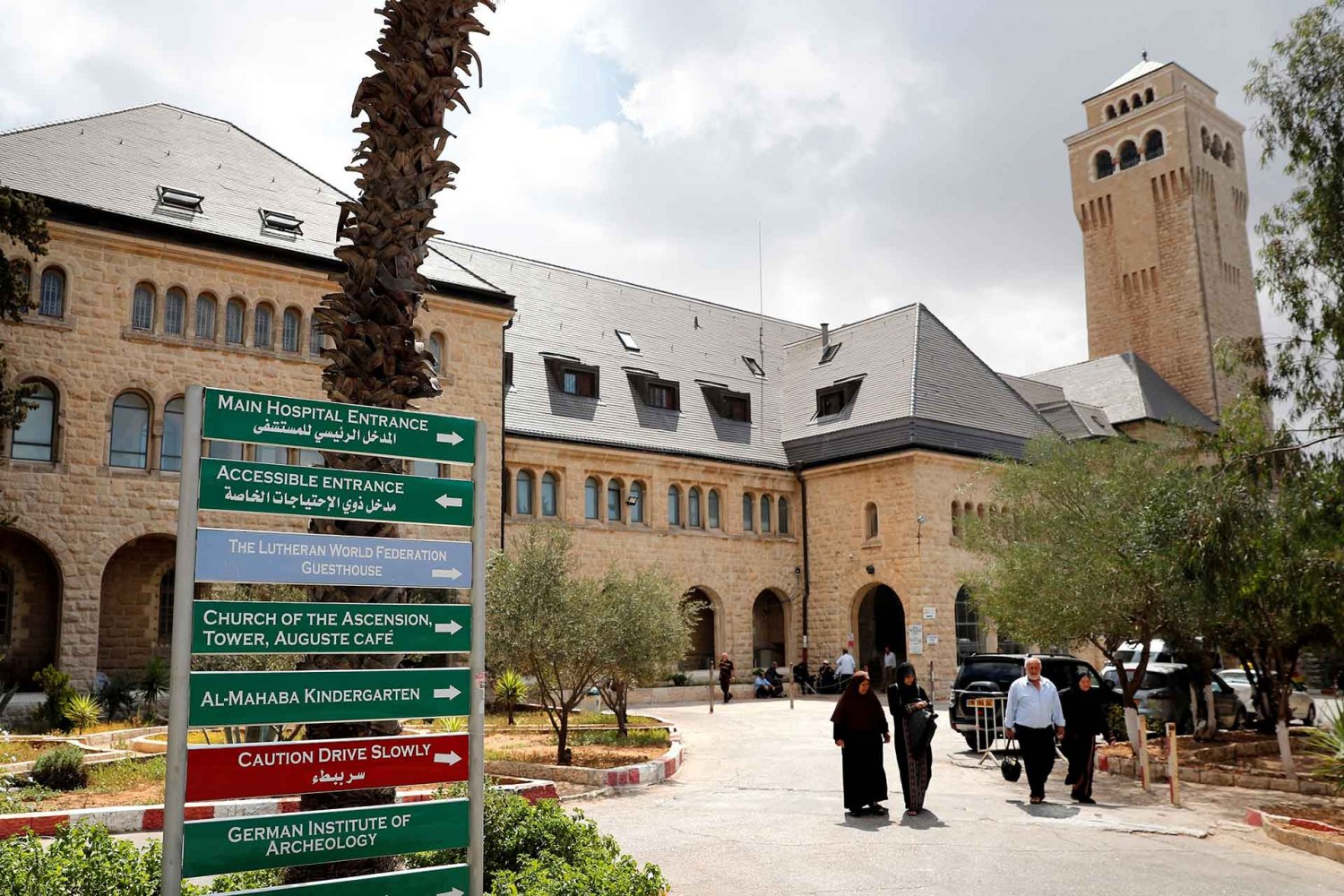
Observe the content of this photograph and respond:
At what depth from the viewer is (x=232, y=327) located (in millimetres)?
21875

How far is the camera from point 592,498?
29.1 meters

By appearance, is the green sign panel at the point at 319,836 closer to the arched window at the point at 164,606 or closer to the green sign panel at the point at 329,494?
the green sign panel at the point at 329,494

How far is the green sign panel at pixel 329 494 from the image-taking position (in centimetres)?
495

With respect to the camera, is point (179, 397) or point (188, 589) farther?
point (179, 397)

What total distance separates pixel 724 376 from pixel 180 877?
31190 millimetres

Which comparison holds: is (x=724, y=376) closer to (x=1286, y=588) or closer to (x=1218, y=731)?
(x=1218, y=731)

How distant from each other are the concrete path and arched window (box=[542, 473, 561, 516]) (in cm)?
1400

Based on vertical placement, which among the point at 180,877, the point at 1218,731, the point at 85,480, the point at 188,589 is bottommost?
the point at 1218,731

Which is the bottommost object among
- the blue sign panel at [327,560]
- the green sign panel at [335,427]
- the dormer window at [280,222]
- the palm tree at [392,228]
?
the blue sign panel at [327,560]

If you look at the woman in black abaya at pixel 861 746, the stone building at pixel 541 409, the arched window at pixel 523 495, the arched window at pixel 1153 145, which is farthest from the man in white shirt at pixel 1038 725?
the arched window at pixel 1153 145

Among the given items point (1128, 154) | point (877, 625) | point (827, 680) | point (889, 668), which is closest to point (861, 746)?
point (889, 668)

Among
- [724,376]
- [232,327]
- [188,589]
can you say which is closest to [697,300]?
[724,376]

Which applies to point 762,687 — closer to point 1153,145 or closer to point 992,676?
point 992,676

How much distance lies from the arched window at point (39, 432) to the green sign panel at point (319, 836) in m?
17.5
